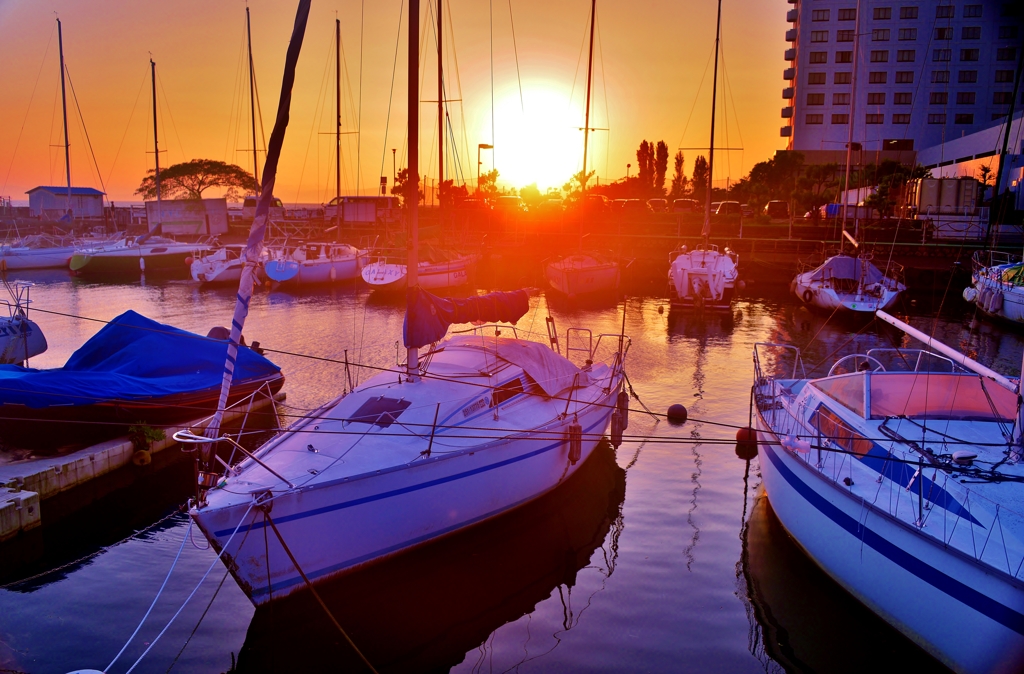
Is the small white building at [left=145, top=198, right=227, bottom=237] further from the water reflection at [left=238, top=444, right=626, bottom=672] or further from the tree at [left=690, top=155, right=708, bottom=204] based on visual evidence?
the water reflection at [left=238, top=444, right=626, bottom=672]

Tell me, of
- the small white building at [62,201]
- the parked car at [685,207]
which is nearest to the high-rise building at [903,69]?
the parked car at [685,207]

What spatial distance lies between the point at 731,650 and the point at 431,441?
4.63 metres

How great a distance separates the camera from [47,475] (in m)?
12.2

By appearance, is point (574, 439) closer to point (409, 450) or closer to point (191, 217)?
point (409, 450)

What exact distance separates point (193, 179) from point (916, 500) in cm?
8653

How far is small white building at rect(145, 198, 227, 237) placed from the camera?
74.0 m

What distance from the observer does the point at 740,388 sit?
21.1 m

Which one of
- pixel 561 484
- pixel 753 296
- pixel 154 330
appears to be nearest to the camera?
pixel 561 484

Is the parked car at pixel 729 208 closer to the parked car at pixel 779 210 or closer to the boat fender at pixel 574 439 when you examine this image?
the parked car at pixel 779 210

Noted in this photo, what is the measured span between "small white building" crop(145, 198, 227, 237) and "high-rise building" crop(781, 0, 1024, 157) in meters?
61.7

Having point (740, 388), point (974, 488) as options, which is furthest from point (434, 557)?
point (740, 388)

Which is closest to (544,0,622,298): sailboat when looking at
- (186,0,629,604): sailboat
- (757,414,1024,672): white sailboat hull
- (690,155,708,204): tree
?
(186,0,629,604): sailboat

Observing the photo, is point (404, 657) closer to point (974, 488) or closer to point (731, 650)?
point (731, 650)

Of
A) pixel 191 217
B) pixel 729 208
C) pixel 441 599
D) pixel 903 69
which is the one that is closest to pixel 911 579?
pixel 441 599
